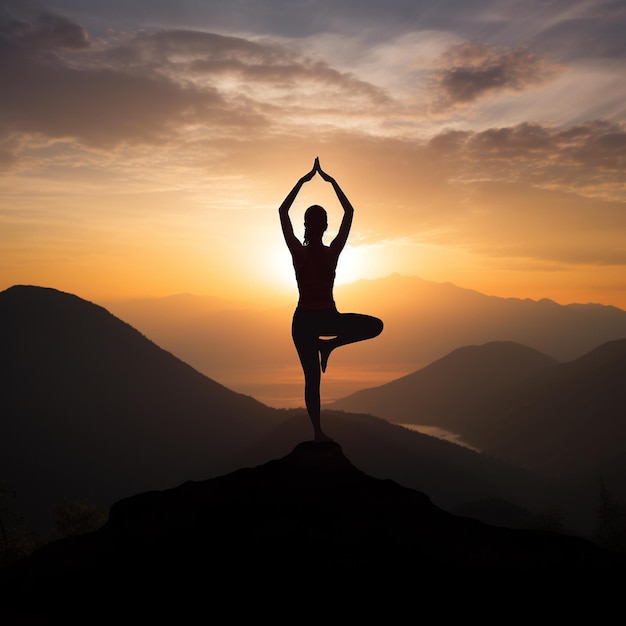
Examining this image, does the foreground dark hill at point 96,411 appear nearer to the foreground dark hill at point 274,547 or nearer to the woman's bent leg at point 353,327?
the foreground dark hill at point 274,547

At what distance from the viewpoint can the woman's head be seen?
12977 mm

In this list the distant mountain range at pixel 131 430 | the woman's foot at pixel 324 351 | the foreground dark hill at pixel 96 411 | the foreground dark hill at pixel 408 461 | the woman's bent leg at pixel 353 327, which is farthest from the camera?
the foreground dark hill at pixel 96 411

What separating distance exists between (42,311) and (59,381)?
24600mm

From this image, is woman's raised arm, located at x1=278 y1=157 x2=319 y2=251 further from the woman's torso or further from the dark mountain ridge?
the dark mountain ridge

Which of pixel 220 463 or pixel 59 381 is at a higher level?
pixel 59 381

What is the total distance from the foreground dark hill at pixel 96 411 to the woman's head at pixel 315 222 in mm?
111750

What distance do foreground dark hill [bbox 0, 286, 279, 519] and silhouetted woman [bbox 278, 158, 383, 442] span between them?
11103 centimetres

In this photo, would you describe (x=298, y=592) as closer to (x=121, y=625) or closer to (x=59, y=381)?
(x=121, y=625)

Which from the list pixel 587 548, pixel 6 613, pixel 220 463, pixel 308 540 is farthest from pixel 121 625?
pixel 220 463

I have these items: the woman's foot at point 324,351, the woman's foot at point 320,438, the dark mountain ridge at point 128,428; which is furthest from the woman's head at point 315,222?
the dark mountain ridge at point 128,428

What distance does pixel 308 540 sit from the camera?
1038cm

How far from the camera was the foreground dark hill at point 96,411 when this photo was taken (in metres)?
125

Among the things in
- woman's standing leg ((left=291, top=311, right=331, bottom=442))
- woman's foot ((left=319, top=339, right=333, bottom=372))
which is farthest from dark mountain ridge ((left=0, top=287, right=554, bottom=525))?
woman's foot ((left=319, top=339, right=333, bottom=372))

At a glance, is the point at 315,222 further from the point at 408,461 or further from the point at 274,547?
the point at 408,461
